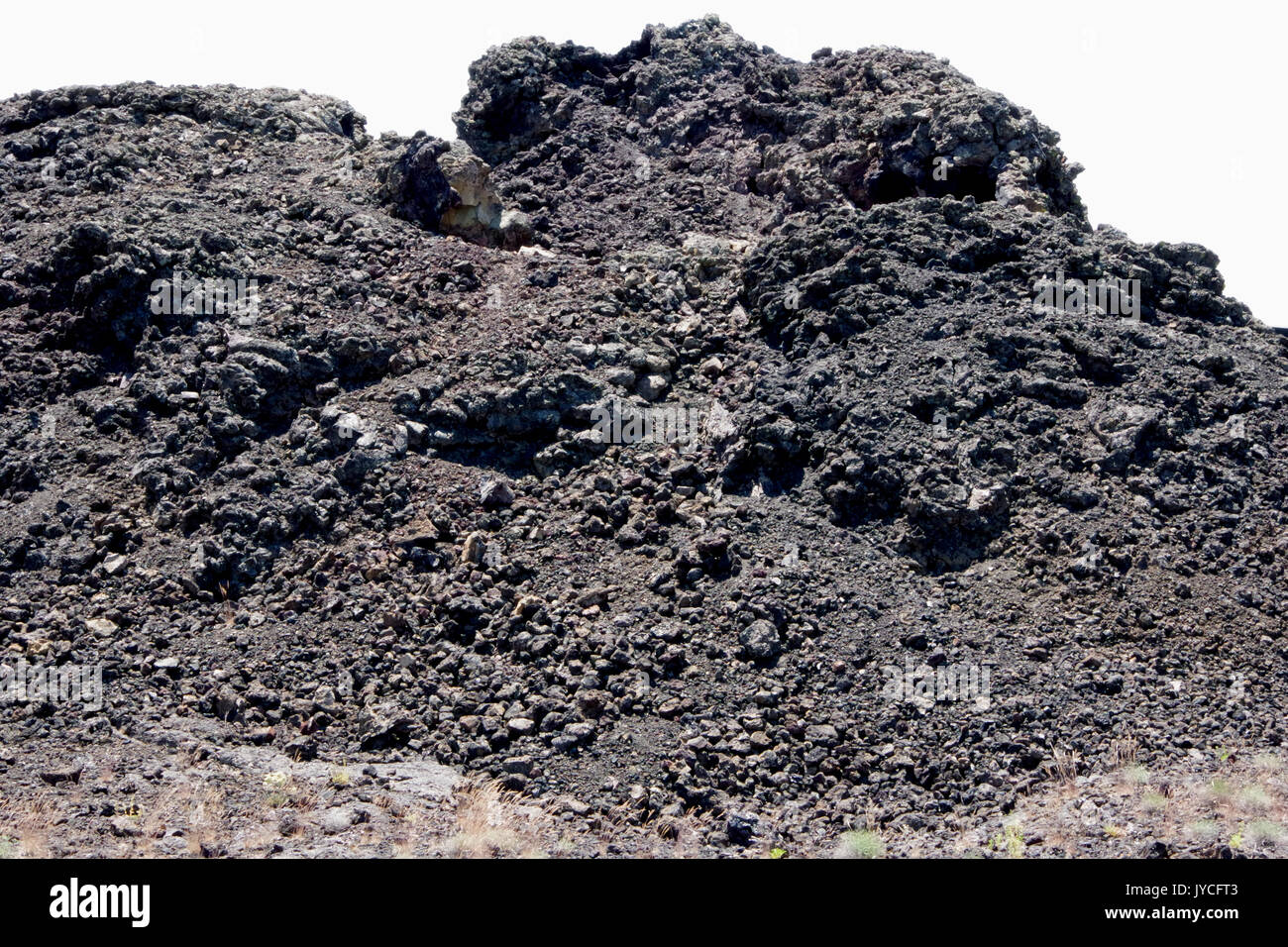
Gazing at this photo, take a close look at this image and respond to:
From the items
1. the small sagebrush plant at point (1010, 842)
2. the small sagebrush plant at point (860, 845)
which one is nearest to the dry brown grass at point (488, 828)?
the small sagebrush plant at point (860, 845)

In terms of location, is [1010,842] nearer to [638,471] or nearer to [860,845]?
[860,845]

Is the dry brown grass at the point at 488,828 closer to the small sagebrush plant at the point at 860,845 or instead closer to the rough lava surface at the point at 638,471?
the rough lava surface at the point at 638,471

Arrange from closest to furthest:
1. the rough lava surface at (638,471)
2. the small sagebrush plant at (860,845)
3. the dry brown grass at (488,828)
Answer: the dry brown grass at (488,828)
the small sagebrush plant at (860,845)
the rough lava surface at (638,471)

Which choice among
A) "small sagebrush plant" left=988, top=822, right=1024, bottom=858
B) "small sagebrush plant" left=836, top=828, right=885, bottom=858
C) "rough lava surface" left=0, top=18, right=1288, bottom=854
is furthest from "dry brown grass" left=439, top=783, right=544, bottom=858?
"small sagebrush plant" left=988, top=822, right=1024, bottom=858

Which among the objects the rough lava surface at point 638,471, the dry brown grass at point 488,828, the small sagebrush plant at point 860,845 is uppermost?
the rough lava surface at point 638,471

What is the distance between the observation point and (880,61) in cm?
1934

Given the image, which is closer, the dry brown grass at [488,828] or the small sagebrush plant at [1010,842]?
the dry brown grass at [488,828]

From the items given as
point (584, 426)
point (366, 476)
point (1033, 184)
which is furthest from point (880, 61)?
point (366, 476)

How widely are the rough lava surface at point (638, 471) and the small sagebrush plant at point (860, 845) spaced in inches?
12.7

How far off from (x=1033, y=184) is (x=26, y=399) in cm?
1337

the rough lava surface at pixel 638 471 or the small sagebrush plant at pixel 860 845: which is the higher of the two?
the rough lava surface at pixel 638 471

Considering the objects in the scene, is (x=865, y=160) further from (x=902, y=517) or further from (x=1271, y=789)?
(x=1271, y=789)

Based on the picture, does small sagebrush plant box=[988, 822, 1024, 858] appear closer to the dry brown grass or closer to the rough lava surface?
the rough lava surface

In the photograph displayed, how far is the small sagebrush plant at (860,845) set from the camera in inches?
396
